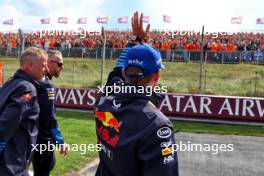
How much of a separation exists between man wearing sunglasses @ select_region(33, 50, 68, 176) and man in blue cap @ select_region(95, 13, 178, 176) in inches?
89.9

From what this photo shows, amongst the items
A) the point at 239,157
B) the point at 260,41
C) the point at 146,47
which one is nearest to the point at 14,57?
the point at 260,41

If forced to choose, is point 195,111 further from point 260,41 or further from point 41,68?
point 41,68

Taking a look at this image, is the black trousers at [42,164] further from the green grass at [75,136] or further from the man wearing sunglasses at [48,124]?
the green grass at [75,136]

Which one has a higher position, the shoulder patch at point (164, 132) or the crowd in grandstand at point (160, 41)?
the crowd in grandstand at point (160, 41)

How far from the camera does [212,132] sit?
11086mm

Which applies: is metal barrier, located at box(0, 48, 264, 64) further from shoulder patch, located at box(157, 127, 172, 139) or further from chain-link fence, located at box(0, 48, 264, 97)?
shoulder patch, located at box(157, 127, 172, 139)

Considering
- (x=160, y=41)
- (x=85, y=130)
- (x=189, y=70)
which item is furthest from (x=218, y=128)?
(x=160, y=41)

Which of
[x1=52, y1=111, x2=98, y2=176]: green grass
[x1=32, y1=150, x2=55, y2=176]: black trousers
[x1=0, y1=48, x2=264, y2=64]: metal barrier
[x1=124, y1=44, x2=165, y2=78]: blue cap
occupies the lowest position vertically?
[x1=52, y1=111, x2=98, y2=176]: green grass

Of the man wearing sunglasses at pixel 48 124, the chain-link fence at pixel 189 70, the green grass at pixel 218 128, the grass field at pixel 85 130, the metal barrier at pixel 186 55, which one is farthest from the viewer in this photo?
the chain-link fence at pixel 189 70

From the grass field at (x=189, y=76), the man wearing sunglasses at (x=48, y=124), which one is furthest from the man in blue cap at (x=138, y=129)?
the grass field at (x=189, y=76)

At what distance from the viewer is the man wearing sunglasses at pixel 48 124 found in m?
4.80

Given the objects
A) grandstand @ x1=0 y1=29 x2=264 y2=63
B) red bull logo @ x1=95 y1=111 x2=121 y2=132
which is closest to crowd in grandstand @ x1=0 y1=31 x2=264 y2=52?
grandstand @ x1=0 y1=29 x2=264 y2=63

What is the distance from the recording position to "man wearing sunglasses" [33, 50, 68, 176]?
4.80 m

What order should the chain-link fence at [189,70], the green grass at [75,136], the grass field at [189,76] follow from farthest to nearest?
the grass field at [189,76] → the chain-link fence at [189,70] → the green grass at [75,136]
